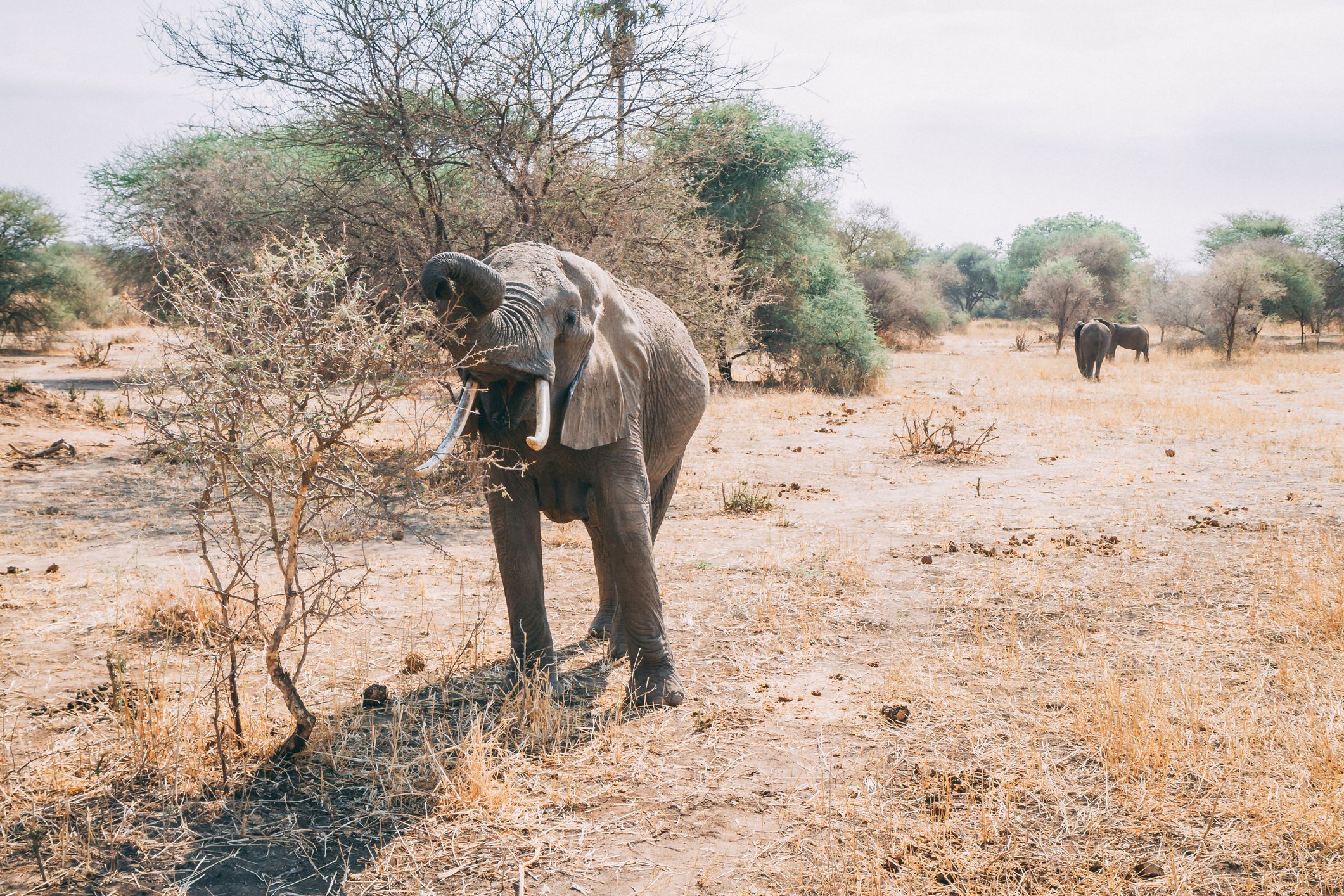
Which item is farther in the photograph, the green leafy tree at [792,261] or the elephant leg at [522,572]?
the green leafy tree at [792,261]

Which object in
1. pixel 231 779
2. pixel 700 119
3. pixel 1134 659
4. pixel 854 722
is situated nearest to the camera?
pixel 231 779

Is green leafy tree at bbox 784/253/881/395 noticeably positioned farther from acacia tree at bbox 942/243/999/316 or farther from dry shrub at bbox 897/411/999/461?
acacia tree at bbox 942/243/999/316

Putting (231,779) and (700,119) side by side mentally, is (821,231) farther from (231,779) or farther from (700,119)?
(231,779)

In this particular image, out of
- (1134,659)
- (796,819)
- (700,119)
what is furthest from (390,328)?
(700,119)

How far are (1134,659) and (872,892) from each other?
10.1 feet

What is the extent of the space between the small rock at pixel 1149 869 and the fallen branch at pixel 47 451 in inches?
479

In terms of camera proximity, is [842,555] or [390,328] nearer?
[390,328]

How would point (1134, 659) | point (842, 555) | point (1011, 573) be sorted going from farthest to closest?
point (842, 555) < point (1011, 573) < point (1134, 659)

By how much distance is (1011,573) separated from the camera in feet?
24.1

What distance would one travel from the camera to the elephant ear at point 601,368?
4.39 m

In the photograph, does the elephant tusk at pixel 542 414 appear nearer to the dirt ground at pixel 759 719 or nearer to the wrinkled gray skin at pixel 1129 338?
the dirt ground at pixel 759 719

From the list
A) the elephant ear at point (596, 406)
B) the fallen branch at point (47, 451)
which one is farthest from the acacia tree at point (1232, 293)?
the fallen branch at point (47, 451)

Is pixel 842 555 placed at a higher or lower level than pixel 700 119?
lower

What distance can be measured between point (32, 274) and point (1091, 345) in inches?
1142
